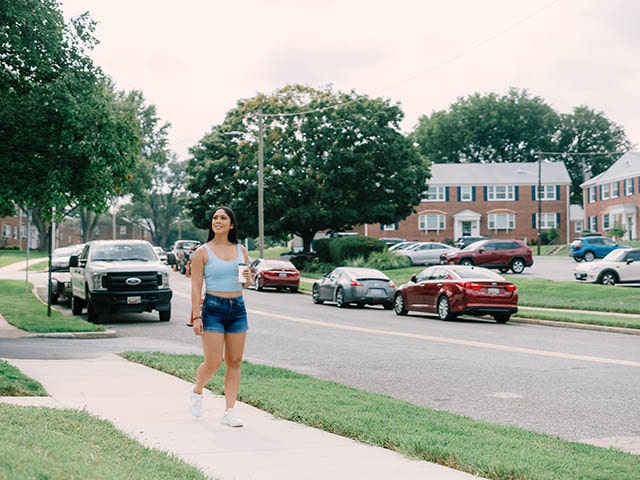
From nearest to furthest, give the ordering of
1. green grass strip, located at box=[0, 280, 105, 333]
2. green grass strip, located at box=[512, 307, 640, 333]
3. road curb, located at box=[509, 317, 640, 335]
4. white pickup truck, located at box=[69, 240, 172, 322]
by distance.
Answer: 1. green grass strip, located at box=[0, 280, 105, 333]
2. road curb, located at box=[509, 317, 640, 335]
3. green grass strip, located at box=[512, 307, 640, 333]
4. white pickup truck, located at box=[69, 240, 172, 322]

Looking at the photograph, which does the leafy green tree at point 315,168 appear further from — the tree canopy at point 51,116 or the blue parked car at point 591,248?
the tree canopy at point 51,116

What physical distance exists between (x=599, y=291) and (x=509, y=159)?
77471mm

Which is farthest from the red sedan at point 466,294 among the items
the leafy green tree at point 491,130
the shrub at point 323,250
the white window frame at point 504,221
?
the leafy green tree at point 491,130

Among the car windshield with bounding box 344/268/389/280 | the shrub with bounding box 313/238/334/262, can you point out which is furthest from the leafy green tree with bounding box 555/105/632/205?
the car windshield with bounding box 344/268/389/280

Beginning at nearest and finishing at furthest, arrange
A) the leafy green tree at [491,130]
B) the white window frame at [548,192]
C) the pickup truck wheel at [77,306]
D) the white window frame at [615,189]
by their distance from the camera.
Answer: the pickup truck wheel at [77,306] → the white window frame at [615,189] → the white window frame at [548,192] → the leafy green tree at [491,130]

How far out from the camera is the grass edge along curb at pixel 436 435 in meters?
5.95

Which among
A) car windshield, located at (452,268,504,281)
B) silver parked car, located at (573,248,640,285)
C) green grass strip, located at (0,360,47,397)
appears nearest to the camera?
green grass strip, located at (0,360,47,397)

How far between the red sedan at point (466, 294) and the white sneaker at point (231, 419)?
602 inches

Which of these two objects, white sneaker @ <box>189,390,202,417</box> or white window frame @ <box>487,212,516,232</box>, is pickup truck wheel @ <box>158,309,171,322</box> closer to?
white sneaker @ <box>189,390,202,417</box>

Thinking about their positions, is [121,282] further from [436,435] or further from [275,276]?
[275,276]

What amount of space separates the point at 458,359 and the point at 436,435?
23.6 feet

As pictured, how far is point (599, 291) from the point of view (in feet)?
93.3

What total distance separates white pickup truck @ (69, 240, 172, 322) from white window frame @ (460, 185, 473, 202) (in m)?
62.2

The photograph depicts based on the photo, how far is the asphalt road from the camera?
9.42 meters
